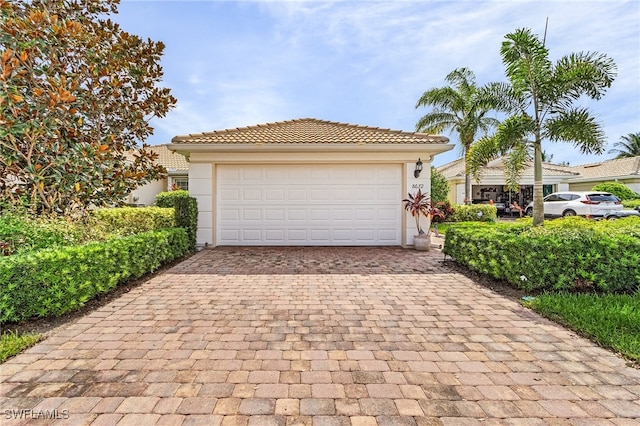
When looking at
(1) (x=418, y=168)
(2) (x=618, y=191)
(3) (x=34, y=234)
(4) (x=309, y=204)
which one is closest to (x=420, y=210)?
(1) (x=418, y=168)

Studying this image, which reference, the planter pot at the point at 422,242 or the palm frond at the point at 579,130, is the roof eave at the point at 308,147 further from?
the planter pot at the point at 422,242

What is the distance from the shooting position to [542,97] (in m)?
7.25

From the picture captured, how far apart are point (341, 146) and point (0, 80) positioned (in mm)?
7073

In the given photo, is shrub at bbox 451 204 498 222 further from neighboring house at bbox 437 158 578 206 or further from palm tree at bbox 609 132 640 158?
palm tree at bbox 609 132 640 158

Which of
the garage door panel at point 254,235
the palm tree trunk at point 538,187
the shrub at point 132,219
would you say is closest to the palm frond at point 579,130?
the palm tree trunk at point 538,187

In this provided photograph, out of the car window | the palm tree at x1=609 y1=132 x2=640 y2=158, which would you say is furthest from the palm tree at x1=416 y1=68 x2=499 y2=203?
the palm tree at x1=609 y1=132 x2=640 y2=158

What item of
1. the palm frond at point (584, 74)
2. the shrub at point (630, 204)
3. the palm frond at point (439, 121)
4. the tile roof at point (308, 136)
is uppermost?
the palm frond at point (439, 121)

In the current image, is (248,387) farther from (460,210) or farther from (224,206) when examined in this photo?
(460,210)

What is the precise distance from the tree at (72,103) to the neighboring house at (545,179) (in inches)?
764

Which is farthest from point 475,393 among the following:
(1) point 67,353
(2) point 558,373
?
(1) point 67,353

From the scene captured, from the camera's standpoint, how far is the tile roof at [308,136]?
28.8ft

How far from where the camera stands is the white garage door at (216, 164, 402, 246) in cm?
930

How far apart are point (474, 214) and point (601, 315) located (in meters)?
13.2

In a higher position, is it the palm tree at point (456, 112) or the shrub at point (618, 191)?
the palm tree at point (456, 112)
